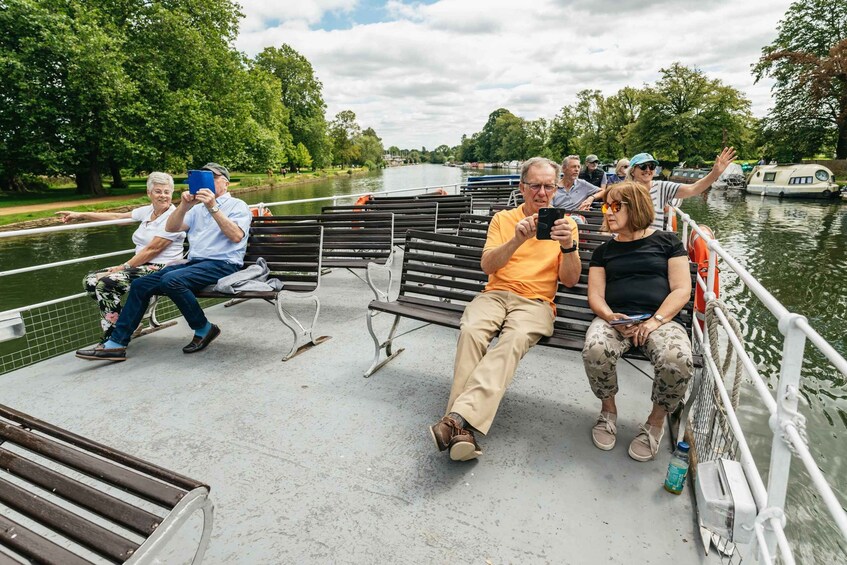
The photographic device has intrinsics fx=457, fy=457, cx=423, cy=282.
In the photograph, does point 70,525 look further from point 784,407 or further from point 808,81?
point 808,81

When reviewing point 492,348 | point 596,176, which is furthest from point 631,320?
point 596,176

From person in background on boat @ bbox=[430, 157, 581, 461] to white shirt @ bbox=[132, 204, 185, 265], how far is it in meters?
2.84

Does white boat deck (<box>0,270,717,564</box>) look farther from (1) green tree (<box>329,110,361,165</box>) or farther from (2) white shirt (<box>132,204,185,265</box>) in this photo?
(1) green tree (<box>329,110,361,165</box>)

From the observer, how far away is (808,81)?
111 ft

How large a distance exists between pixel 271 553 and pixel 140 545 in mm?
827

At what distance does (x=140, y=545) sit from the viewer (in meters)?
1.11

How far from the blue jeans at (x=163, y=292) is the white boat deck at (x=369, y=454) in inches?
11.4

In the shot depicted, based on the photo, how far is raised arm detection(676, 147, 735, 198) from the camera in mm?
4414

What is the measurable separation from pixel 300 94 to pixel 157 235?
5553cm

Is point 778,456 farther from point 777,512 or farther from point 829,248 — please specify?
point 829,248

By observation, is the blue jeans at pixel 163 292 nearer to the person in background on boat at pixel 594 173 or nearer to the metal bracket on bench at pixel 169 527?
the metal bracket on bench at pixel 169 527

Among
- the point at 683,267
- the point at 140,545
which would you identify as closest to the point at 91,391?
the point at 140,545

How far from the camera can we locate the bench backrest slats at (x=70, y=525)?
1.12 metres


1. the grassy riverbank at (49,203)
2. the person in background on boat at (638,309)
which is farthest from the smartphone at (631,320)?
the grassy riverbank at (49,203)
